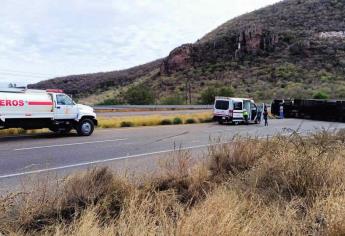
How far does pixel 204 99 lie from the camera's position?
65.1m

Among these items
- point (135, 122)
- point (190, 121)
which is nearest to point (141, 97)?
point (190, 121)

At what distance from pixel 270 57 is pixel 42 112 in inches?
2339

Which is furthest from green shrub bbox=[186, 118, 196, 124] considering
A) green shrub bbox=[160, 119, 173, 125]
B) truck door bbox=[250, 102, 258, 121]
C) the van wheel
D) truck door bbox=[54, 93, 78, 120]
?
truck door bbox=[54, 93, 78, 120]

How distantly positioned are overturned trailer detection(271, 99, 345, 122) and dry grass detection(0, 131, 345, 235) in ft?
107

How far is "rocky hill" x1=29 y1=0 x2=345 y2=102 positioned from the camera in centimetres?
6515

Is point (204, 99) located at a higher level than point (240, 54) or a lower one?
lower

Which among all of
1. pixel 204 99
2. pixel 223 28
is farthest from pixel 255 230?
Answer: pixel 223 28

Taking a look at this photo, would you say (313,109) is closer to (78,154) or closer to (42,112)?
(42,112)

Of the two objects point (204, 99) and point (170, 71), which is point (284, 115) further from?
point (170, 71)

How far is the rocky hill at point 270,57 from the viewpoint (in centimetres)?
6515

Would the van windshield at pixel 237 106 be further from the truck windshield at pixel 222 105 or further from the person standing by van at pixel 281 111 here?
the person standing by van at pixel 281 111

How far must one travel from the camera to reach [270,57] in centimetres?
7469

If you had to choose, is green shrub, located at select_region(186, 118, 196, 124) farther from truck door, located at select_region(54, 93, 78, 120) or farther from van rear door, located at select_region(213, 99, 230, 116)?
truck door, located at select_region(54, 93, 78, 120)

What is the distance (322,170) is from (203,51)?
76872 millimetres
